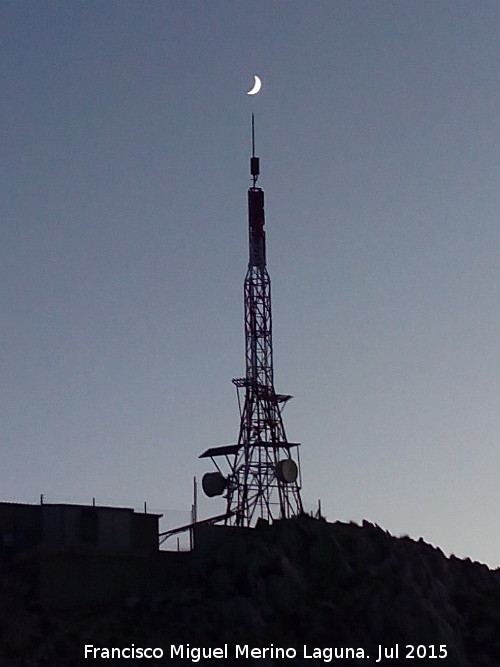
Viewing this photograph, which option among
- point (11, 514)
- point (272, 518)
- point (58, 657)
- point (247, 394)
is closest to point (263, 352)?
point (247, 394)

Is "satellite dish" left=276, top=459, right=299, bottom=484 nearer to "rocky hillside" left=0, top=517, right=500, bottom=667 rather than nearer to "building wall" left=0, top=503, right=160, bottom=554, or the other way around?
"rocky hillside" left=0, top=517, right=500, bottom=667

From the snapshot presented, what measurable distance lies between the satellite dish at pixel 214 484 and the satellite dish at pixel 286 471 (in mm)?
3249

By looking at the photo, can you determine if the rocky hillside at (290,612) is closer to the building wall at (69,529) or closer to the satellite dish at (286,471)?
the building wall at (69,529)

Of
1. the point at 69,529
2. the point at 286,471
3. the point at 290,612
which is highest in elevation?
the point at 286,471

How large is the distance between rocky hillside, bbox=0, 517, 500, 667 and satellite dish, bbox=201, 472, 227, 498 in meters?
5.83

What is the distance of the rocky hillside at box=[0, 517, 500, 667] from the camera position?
241ft

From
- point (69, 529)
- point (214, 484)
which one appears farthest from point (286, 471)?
point (69, 529)

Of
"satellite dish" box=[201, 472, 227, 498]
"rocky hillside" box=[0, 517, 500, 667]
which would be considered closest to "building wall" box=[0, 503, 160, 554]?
"rocky hillside" box=[0, 517, 500, 667]

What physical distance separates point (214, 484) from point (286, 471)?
4.32 metres

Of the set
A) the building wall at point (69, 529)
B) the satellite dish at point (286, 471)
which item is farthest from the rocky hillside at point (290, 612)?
the satellite dish at point (286, 471)

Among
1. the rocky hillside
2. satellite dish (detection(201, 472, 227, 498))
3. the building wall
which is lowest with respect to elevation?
the rocky hillside

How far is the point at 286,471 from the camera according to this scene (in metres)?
88.4

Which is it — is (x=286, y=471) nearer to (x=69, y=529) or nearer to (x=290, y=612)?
(x=290, y=612)

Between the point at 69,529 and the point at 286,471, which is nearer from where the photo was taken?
the point at 69,529
